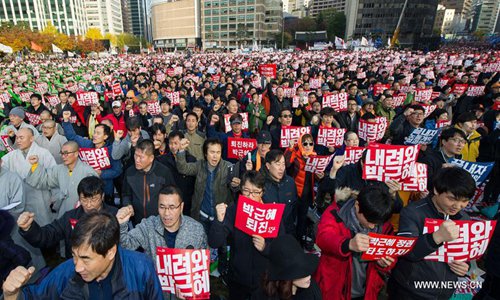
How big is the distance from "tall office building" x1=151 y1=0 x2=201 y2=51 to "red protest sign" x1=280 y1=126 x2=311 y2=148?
107 metres

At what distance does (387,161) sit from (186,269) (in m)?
2.29

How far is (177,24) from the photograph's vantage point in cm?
11400

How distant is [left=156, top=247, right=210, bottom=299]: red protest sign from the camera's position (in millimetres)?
2260

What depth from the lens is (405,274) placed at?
96.2 inches

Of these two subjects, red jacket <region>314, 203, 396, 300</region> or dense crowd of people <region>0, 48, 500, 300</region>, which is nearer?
dense crowd of people <region>0, 48, 500, 300</region>

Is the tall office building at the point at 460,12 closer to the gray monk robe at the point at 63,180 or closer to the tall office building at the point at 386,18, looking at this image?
the tall office building at the point at 386,18

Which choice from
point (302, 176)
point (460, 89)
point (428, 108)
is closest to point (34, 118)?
point (302, 176)

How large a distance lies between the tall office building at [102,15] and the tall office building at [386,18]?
331 ft

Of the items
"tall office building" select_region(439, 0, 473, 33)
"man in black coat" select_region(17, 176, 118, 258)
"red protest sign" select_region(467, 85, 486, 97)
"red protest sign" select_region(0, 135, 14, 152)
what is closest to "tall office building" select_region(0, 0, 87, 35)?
"red protest sign" select_region(0, 135, 14, 152)

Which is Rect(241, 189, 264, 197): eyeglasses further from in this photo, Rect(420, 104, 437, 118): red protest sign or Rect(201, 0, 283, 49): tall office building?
Rect(201, 0, 283, 49): tall office building

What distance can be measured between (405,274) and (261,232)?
1235 mm

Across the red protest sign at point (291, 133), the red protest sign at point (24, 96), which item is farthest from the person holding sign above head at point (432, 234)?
the red protest sign at point (24, 96)

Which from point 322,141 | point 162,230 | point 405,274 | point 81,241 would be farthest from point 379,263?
point 322,141

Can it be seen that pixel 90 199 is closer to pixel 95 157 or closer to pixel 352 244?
pixel 95 157
